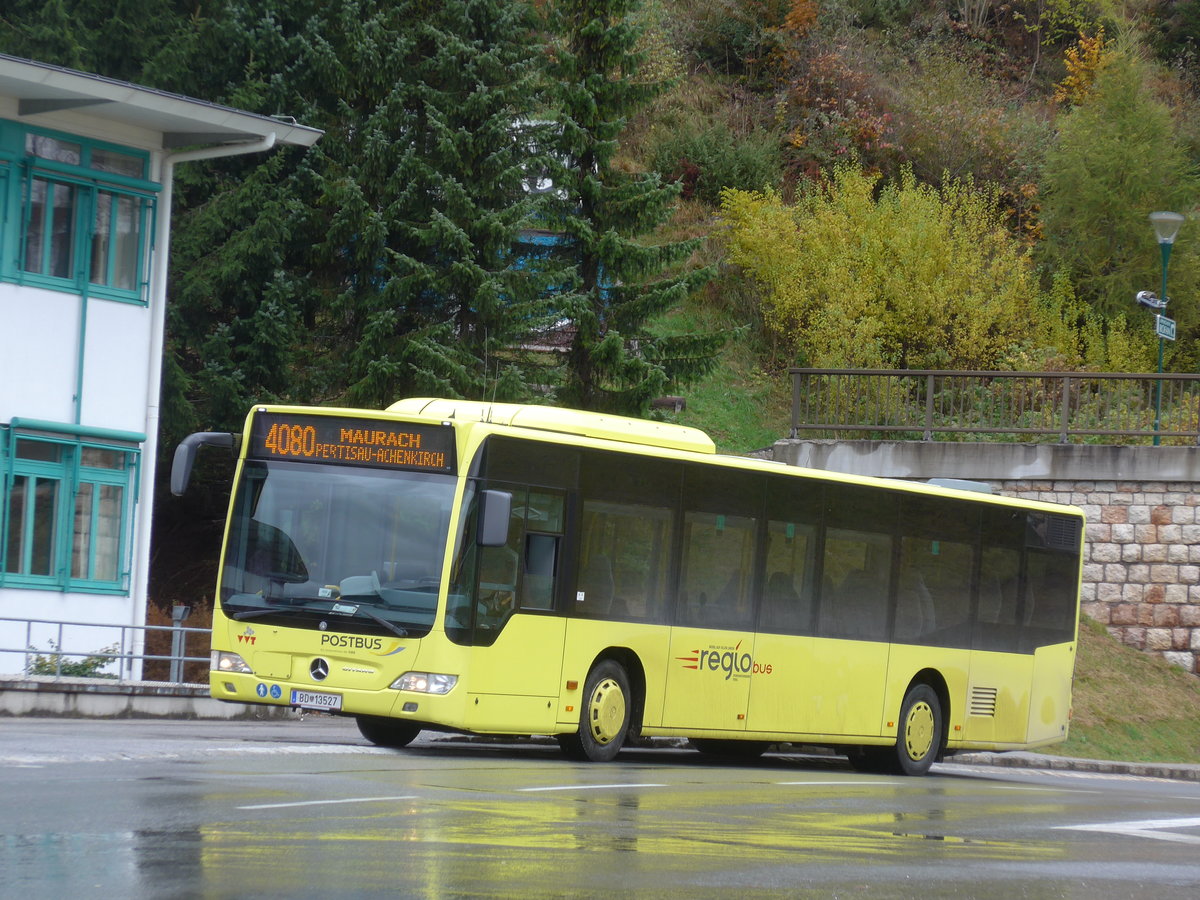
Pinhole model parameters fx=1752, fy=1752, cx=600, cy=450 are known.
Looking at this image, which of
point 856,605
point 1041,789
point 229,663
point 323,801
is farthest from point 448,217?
point 323,801

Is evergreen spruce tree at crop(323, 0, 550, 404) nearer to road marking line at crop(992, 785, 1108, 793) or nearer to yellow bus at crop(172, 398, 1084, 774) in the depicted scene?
yellow bus at crop(172, 398, 1084, 774)

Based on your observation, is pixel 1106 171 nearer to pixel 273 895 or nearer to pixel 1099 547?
pixel 1099 547

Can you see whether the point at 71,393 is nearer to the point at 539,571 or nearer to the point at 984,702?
the point at 539,571

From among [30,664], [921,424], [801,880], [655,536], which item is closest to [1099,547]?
[921,424]

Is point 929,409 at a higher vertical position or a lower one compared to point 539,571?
higher

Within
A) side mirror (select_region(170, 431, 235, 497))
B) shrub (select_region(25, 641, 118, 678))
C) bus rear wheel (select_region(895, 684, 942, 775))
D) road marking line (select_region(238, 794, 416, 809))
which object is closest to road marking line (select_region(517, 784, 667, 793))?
road marking line (select_region(238, 794, 416, 809))

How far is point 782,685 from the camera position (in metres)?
17.1

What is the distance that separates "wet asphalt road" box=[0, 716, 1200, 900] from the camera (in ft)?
23.3

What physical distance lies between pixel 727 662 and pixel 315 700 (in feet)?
13.9

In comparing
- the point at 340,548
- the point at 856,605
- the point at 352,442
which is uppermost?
the point at 352,442

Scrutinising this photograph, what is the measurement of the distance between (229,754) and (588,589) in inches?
145

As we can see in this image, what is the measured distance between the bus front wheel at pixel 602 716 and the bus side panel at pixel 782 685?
1689 millimetres

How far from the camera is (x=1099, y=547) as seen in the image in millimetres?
28344

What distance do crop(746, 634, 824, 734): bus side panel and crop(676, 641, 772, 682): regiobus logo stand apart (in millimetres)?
45
